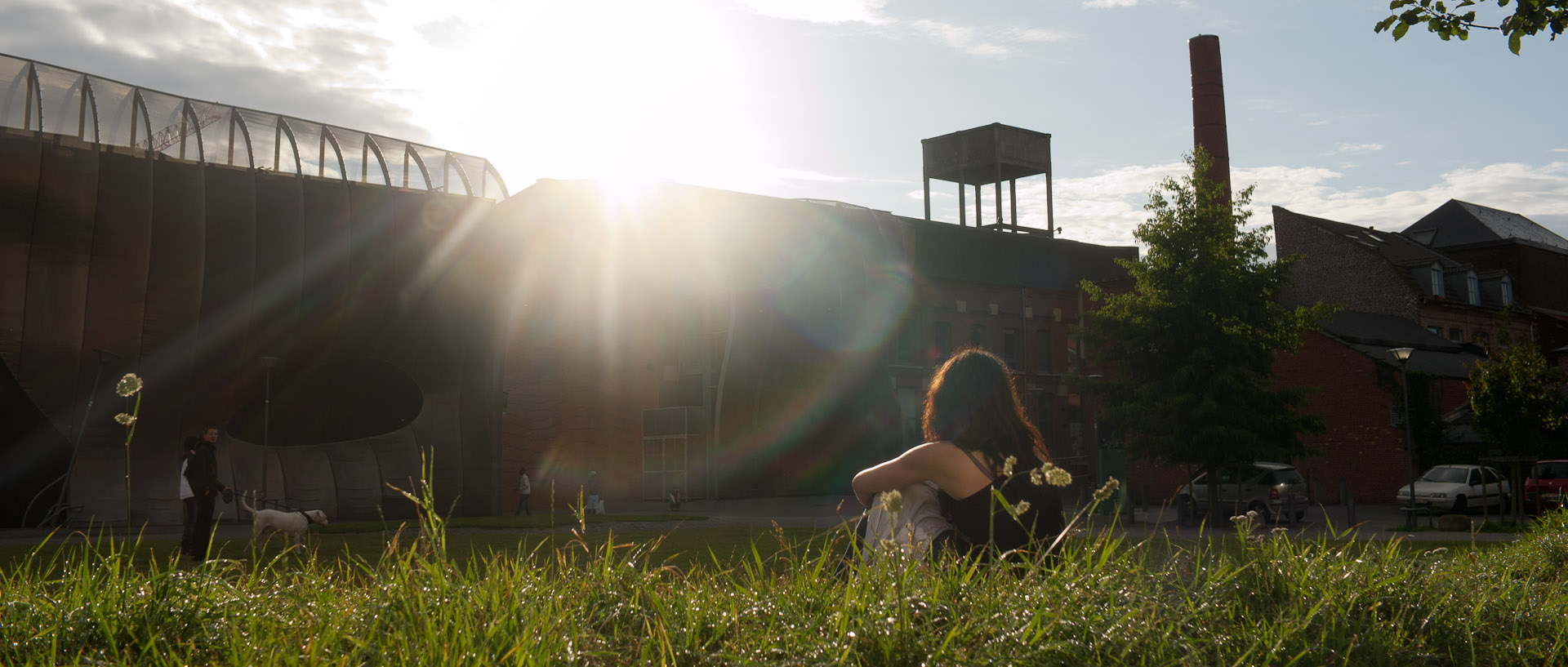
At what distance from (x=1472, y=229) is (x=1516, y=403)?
35844mm

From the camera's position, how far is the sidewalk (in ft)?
66.9

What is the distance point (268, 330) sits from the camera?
27672mm

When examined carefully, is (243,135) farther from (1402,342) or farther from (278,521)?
(1402,342)

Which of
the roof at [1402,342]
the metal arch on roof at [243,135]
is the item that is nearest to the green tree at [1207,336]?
the roof at [1402,342]

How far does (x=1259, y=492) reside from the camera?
96.2 ft

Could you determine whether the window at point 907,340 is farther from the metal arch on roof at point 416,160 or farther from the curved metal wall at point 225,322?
the metal arch on roof at point 416,160

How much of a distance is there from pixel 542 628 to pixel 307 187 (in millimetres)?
27174

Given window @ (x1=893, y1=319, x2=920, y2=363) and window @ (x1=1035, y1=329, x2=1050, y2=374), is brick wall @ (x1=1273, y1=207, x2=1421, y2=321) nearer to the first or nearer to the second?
window @ (x1=1035, y1=329, x2=1050, y2=374)

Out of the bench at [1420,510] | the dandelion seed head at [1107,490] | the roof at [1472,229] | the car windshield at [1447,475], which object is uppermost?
the roof at [1472,229]

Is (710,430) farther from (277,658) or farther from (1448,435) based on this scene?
(277,658)

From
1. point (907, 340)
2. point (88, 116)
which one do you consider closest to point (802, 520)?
point (88, 116)

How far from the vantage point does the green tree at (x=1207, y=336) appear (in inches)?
980

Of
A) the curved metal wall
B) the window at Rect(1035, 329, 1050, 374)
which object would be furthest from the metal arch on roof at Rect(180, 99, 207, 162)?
the window at Rect(1035, 329, 1050, 374)

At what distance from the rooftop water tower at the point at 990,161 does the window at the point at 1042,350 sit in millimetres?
4871
